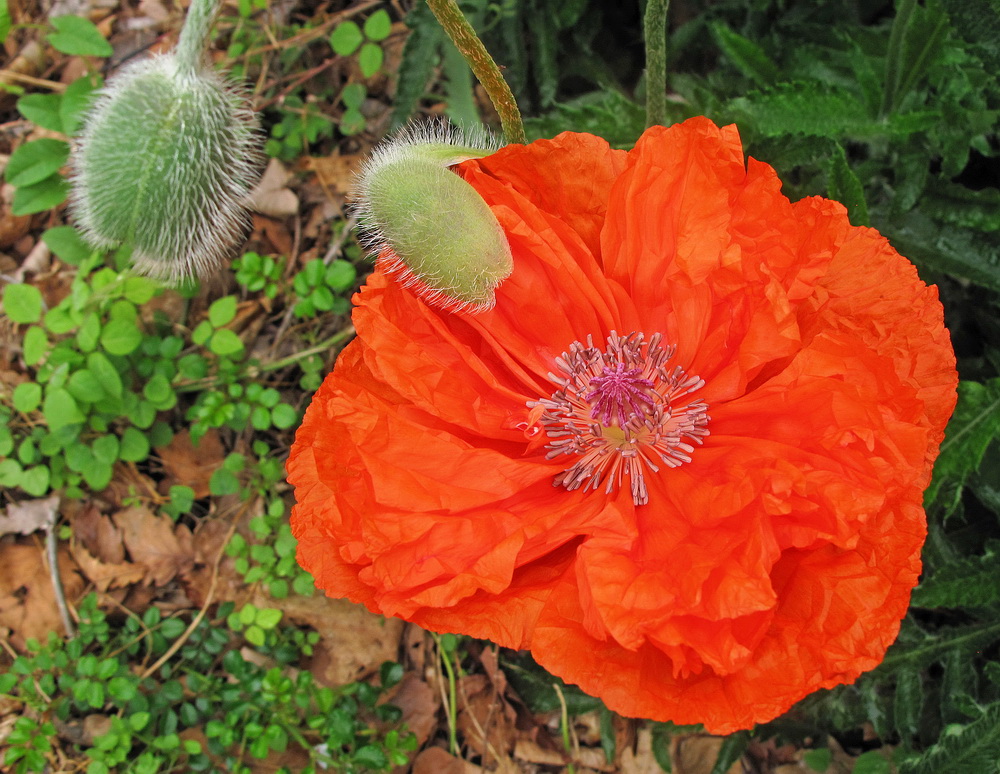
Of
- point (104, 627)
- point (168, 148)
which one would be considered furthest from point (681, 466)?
point (104, 627)

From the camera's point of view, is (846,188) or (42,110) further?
(42,110)

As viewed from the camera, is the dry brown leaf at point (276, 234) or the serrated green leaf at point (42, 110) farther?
the dry brown leaf at point (276, 234)

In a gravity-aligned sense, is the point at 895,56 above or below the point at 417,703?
above

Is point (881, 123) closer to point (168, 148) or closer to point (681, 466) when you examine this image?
point (681, 466)

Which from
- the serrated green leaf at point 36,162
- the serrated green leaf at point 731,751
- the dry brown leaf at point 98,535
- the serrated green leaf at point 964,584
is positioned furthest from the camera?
the dry brown leaf at point 98,535

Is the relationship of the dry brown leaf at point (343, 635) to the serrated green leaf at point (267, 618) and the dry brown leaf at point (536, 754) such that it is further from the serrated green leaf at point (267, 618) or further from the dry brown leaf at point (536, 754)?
the dry brown leaf at point (536, 754)

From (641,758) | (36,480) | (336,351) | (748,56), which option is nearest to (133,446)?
(36,480)

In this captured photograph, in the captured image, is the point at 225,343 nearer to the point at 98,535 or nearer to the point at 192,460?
the point at 192,460

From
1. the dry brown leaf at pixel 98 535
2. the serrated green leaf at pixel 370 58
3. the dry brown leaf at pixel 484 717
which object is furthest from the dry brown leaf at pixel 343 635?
the serrated green leaf at pixel 370 58
